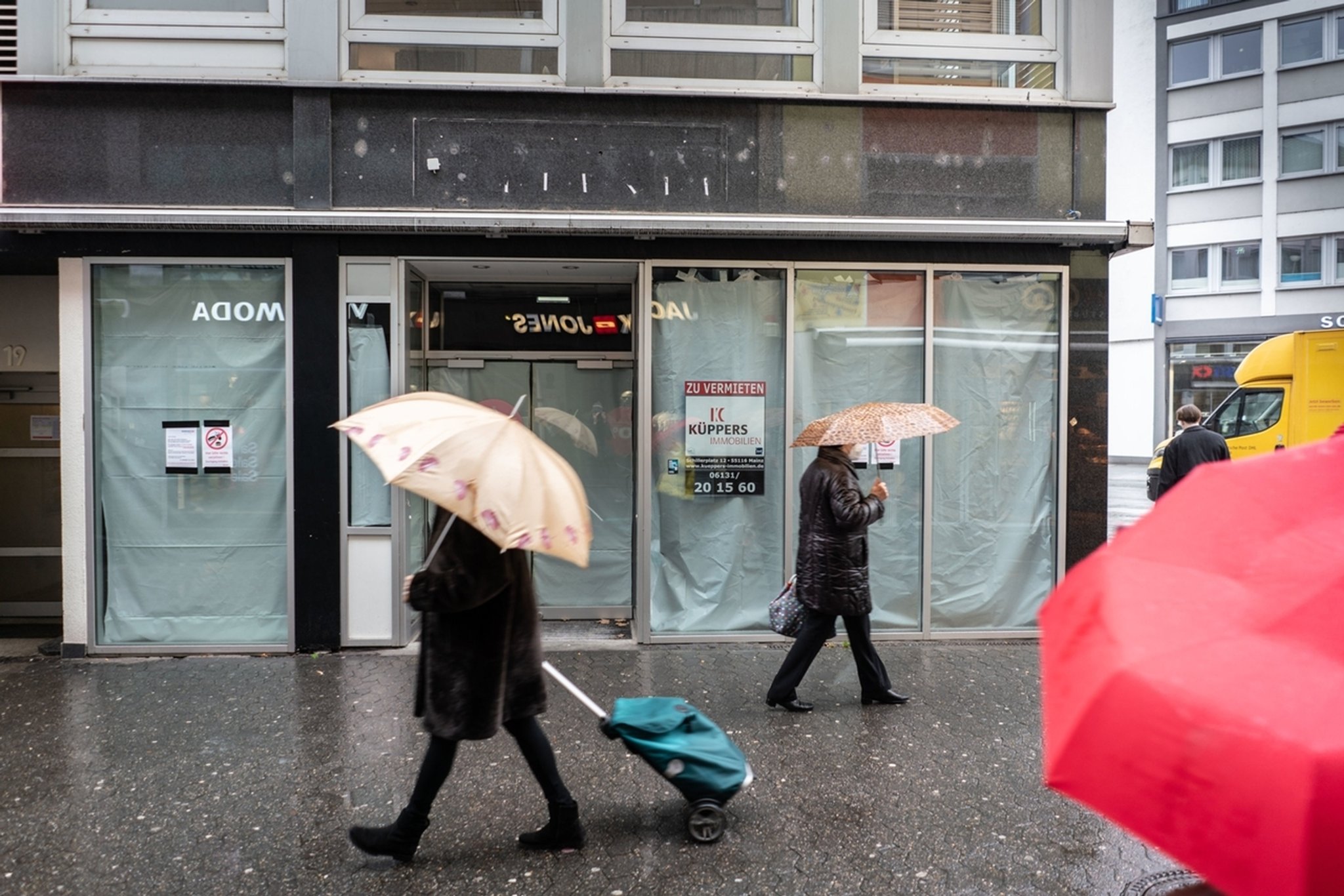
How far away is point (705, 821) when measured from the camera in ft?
13.5

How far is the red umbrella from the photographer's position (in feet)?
4.16

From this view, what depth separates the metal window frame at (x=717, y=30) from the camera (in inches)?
297

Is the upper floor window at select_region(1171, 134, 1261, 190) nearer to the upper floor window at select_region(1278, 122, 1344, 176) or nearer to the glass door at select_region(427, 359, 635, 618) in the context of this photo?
the upper floor window at select_region(1278, 122, 1344, 176)

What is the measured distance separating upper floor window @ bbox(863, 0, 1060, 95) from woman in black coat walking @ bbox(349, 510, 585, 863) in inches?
221

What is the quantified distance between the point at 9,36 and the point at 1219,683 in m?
8.84

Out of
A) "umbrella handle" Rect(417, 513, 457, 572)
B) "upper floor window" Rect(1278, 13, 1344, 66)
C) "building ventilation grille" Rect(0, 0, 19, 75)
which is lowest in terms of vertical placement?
"umbrella handle" Rect(417, 513, 457, 572)

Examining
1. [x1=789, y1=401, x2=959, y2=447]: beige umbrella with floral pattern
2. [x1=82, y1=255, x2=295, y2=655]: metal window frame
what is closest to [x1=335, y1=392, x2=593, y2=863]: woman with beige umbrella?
[x1=789, y1=401, x2=959, y2=447]: beige umbrella with floral pattern

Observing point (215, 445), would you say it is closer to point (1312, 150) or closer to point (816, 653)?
point (816, 653)

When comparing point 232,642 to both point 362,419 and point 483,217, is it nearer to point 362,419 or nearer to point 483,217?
point 483,217

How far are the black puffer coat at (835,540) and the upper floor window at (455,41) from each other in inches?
153

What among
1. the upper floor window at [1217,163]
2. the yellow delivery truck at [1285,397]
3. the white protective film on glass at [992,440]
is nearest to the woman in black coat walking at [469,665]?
the white protective film on glass at [992,440]

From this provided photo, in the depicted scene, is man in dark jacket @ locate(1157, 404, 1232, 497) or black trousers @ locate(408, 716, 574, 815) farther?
man in dark jacket @ locate(1157, 404, 1232, 497)

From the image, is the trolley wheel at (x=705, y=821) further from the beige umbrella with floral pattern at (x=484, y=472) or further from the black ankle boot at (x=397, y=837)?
the beige umbrella with floral pattern at (x=484, y=472)

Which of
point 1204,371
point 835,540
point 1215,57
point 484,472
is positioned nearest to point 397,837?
point 484,472
